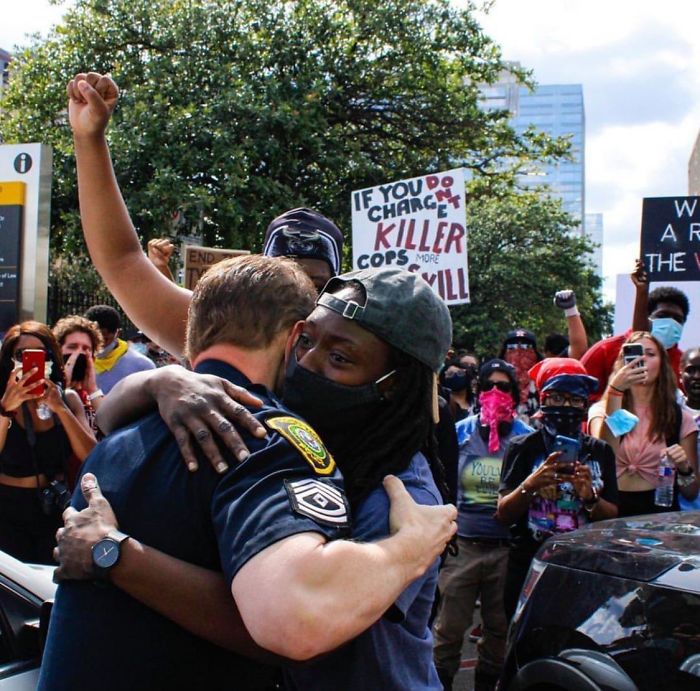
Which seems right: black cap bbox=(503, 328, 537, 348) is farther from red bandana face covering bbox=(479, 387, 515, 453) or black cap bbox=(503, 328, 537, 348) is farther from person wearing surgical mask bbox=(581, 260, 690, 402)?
red bandana face covering bbox=(479, 387, 515, 453)

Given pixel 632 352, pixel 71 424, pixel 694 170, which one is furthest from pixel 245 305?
pixel 694 170

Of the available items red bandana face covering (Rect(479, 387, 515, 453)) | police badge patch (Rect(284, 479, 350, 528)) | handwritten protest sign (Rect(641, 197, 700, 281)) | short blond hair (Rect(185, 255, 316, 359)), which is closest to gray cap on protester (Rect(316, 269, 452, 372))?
short blond hair (Rect(185, 255, 316, 359))

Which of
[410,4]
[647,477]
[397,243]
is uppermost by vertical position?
[410,4]

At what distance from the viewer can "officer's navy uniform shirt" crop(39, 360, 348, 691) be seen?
131 cm

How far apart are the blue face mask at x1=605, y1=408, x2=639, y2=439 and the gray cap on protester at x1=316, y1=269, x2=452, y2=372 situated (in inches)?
125

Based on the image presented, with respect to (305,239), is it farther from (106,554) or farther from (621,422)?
(621,422)

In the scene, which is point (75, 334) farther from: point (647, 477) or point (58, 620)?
point (58, 620)

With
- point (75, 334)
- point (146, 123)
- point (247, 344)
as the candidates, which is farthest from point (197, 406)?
point (146, 123)

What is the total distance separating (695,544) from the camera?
2574 mm

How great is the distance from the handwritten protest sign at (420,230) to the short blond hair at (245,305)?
493 cm

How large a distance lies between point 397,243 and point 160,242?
361 centimetres

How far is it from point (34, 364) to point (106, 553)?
3.31m

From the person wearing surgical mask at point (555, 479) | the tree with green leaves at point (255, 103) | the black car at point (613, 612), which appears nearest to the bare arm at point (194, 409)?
the black car at point (613, 612)

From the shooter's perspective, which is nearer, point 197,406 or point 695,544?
point 197,406
